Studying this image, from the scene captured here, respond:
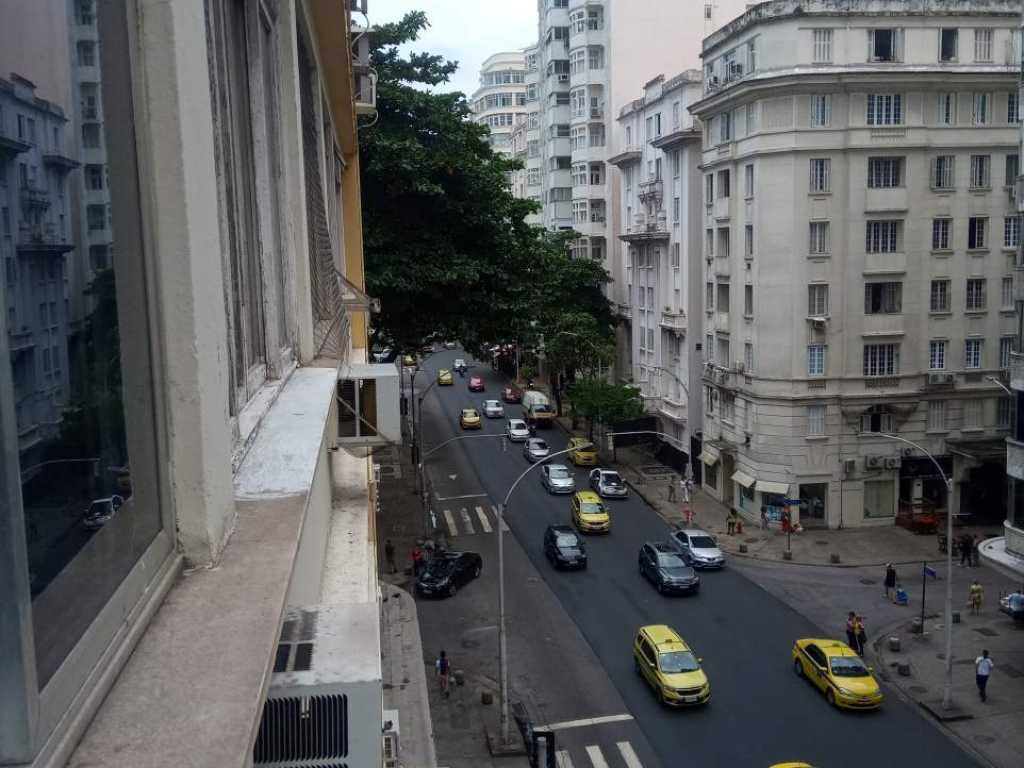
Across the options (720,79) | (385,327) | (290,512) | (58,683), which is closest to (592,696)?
(385,327)

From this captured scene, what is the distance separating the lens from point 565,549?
33938 mm

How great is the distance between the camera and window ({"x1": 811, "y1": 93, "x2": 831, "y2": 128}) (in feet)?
118

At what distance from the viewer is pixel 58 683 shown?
82.7 inches

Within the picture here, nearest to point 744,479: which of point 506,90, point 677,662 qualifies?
point 677,662

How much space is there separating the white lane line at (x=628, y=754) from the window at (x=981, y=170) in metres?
25.6

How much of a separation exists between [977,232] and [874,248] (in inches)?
156

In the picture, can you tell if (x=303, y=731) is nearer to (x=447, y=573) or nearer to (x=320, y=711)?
(x=320, y=711)

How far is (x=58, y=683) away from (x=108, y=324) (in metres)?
1.00

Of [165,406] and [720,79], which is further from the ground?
[720,79]

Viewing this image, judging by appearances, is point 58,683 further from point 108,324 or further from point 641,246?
point 641,246

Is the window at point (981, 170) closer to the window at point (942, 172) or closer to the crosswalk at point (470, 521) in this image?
the window at point (942, 172)

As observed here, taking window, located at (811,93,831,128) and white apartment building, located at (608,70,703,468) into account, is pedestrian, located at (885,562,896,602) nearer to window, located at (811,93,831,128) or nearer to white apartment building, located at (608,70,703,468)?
white apartment building, located at (608,70,703,468)

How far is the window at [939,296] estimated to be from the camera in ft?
122

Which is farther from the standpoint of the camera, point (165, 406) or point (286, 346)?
point (286, 346)
